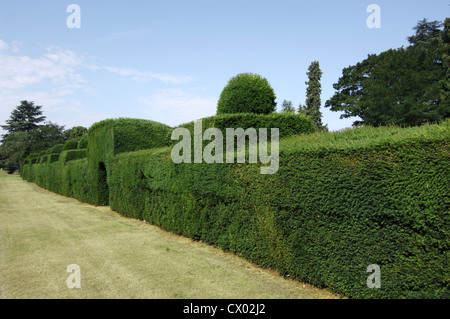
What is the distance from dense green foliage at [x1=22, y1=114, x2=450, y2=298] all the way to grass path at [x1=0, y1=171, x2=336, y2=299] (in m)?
0.50

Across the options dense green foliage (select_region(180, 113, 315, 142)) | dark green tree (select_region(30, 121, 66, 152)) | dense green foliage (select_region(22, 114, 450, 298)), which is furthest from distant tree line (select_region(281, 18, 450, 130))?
dark green tree (select_region(30, 121, 66, 152))

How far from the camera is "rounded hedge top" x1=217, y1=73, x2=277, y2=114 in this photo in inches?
426

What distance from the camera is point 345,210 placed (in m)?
4.60

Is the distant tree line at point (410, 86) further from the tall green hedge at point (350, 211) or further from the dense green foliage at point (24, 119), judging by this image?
the dense green foliage at point (24, 119)

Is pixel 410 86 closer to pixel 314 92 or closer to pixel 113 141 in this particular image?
pixel 314 92

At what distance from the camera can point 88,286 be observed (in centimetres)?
532

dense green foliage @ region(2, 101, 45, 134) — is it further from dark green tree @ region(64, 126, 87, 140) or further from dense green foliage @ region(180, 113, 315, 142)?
dense green foliage @ region(180, 113, 315, 142)

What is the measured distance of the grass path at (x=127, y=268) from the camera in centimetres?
510

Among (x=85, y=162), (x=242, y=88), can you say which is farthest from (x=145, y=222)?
(x=85, y=162)

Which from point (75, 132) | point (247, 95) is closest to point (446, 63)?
point (247, 95)

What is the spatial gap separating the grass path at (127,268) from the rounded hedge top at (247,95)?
4.91 meters

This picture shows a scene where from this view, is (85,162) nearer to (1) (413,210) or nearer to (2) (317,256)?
A: (2) (317,256)

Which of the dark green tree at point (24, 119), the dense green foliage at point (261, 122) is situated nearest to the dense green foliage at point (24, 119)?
the dark green tree at point (24, 119)
